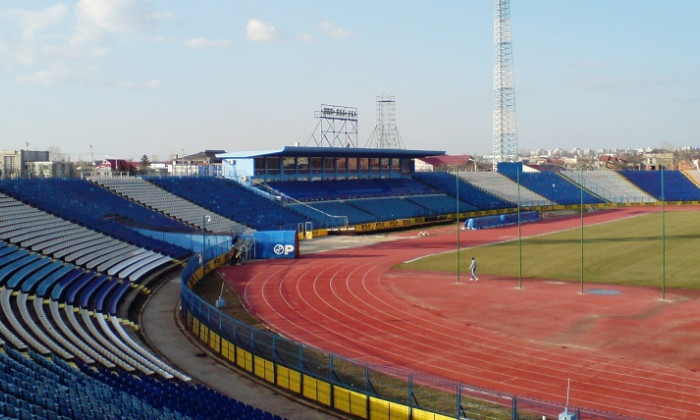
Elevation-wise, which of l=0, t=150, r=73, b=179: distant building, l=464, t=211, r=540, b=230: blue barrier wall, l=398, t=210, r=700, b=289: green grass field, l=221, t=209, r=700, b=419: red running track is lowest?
l=221, t=209, r=700, b=419: red running track

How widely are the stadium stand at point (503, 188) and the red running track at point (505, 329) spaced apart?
5795 cm

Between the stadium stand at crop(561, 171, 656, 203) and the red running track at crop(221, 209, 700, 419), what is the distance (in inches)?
2903

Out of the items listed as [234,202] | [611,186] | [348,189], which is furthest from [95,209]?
[611,186]

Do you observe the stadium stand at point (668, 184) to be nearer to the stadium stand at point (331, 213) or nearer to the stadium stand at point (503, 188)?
the stadium stand at point (503, 188)

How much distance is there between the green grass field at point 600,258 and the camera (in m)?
38.0

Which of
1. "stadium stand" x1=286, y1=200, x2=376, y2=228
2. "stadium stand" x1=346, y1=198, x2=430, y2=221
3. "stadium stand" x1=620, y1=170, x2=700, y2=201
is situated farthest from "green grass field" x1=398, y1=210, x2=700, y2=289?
"stadium stand" x1=620, y1=170, x2=700, y2=201

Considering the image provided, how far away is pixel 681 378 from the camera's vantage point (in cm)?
2003

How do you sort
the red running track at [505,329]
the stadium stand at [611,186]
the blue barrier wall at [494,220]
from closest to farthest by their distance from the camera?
the red running track at [505,329]
the blue barrier wall at [494,220]
the stadium stand at [611,186]

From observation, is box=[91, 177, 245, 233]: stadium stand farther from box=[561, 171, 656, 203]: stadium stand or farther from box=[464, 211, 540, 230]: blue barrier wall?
box=[561, 171, 656, 203]: stadium stand

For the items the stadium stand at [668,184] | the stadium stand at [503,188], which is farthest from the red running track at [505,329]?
the stadium stand at [668,184]

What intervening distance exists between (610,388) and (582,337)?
582cm

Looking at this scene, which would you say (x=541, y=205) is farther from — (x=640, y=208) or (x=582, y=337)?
(x=582, y=337)

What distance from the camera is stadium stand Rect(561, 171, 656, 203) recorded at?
104250mm

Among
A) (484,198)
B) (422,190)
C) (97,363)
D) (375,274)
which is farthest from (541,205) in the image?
(97,363)
